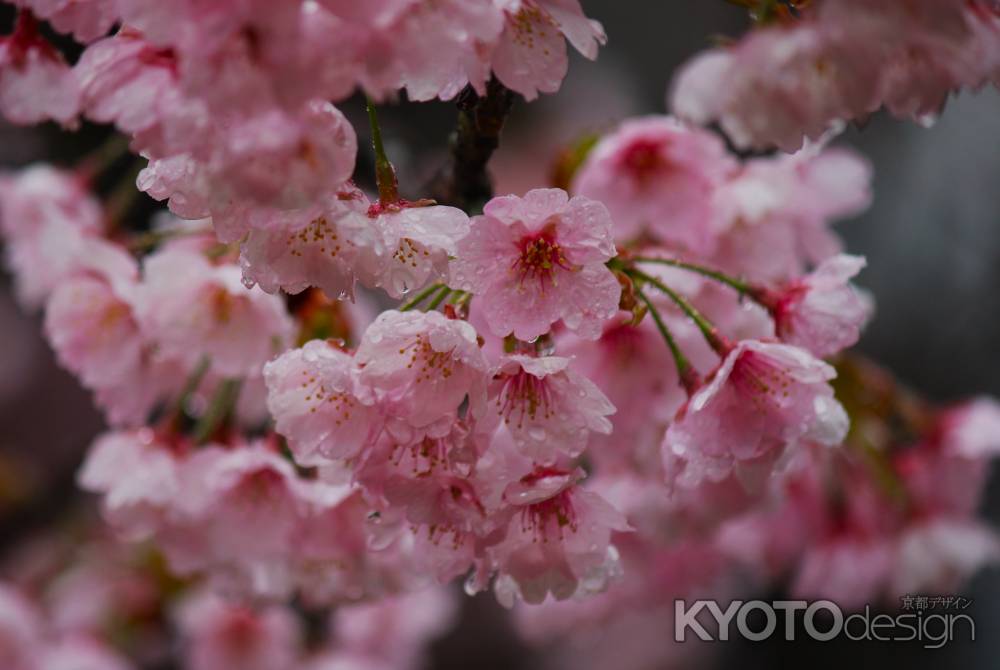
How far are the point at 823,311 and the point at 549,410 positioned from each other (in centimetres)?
28

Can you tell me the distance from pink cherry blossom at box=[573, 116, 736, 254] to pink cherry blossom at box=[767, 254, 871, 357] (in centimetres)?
23

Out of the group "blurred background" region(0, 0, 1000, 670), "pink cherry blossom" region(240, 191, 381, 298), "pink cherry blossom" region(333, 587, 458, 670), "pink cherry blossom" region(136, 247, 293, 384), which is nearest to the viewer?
"pink cherry blossom" region(240, 191, 381, 298)

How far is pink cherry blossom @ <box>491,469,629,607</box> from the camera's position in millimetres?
860

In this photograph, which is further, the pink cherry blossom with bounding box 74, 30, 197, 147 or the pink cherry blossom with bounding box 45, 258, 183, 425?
the pink cherry blossom with bounding box 45, 258, 183, 425

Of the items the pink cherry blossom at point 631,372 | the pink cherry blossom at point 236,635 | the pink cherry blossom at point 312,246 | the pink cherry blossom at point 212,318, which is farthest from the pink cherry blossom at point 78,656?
the pink cherry blossom at point 312,246

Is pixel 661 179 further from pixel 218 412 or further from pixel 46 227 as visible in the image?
pixel 46 227

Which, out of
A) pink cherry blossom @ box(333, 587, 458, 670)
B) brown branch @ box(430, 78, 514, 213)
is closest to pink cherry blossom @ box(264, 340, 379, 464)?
brown branch @ box(430, 78, 514, 213)

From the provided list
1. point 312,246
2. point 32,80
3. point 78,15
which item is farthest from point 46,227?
point 312,246

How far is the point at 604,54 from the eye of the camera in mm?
2648

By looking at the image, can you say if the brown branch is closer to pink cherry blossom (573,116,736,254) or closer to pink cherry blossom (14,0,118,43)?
pink cherry blossom (573,116,736,254)

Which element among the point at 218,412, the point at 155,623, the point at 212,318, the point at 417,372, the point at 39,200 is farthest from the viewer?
the point at 155,623

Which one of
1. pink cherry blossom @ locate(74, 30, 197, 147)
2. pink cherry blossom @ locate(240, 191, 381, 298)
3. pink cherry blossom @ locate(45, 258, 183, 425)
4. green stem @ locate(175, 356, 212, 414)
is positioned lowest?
green stem @ locate(175, 356, 212, 414)

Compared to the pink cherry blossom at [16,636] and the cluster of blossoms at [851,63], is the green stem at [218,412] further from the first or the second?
the pink cherry blossom at [16,636]

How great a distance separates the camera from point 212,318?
1.02 meters
